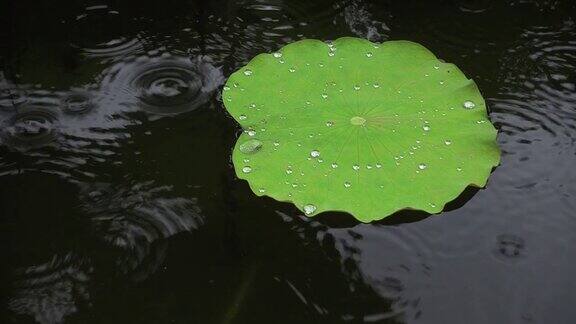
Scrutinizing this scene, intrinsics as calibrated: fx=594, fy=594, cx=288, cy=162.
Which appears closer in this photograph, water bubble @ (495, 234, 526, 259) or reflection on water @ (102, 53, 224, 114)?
Answer: water bubble @ (495, 234, 526, 259)

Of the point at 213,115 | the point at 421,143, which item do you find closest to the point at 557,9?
the point at 421,143

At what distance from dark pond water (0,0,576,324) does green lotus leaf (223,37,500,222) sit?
0.27ft

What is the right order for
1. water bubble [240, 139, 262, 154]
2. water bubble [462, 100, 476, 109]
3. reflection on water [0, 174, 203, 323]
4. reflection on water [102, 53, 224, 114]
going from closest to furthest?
reflection on water [0, 174, 203, 323], water bubble [240, 139, 262, 154], water bubble [462, 100, 476, 109], reflection on water [102, 53, 224, 114]

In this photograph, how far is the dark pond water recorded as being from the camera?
1.24m

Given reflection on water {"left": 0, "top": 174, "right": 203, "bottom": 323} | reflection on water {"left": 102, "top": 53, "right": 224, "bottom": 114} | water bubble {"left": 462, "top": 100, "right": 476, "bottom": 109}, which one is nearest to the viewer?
reflection on water {"left": 0, "top": 174, "right": 203, "bottom": 323}

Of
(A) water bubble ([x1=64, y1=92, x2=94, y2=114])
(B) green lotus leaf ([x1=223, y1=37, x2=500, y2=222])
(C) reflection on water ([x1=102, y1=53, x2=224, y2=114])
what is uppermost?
(B) green lotus leaf ([x1=223, y1=37, x2=500, y2=222])

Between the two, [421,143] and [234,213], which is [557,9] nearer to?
[421,143]

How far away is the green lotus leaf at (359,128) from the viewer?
4.37ft

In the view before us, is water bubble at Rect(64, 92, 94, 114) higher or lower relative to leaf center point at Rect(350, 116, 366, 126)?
lower

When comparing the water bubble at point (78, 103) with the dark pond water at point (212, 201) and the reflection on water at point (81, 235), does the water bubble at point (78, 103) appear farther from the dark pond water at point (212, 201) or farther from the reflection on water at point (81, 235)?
the reflection on water at point (81, 235)

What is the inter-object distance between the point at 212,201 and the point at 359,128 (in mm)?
405

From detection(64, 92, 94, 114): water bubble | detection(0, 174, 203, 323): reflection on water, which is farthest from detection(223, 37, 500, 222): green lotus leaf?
detection(64, 92, 94, 114): water bubble

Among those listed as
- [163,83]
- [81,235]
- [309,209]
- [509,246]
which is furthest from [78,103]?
[509,246]

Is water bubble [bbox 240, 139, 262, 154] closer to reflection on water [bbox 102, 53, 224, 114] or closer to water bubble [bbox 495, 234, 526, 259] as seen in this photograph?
reflection on water [bbox 102, 53, 224, 114]
